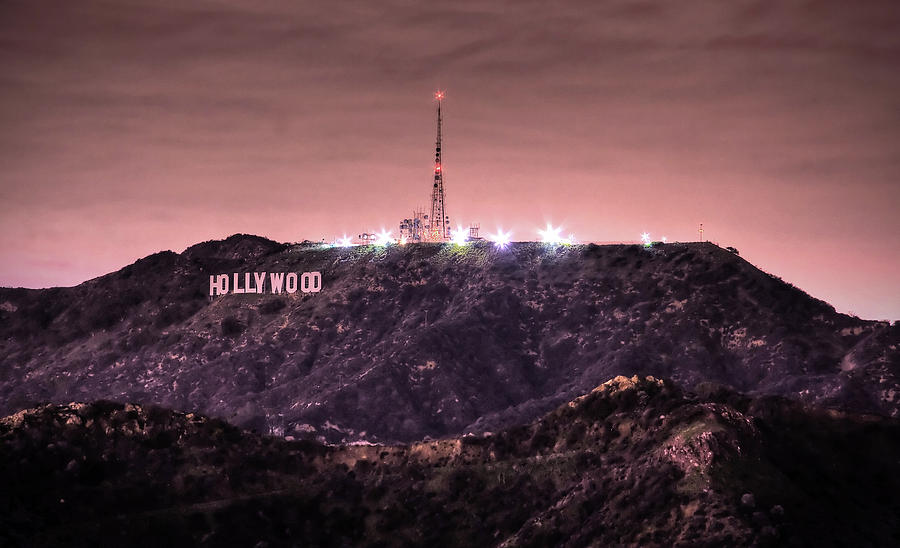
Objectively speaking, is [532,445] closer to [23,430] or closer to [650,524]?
[650,524]

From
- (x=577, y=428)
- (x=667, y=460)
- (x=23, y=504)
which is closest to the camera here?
(x=667, y=460)

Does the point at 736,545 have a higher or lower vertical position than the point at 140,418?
lower

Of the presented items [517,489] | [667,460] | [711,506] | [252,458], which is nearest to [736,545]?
[711,506]

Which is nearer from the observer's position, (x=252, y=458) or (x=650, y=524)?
(x=650, y=524)

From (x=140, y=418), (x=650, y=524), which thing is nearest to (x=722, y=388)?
(x=650, y=524)

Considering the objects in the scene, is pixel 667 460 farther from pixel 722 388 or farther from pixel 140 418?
pixel 140 418

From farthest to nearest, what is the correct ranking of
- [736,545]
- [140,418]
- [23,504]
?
[140,418] → [23,504] → [736,545]
